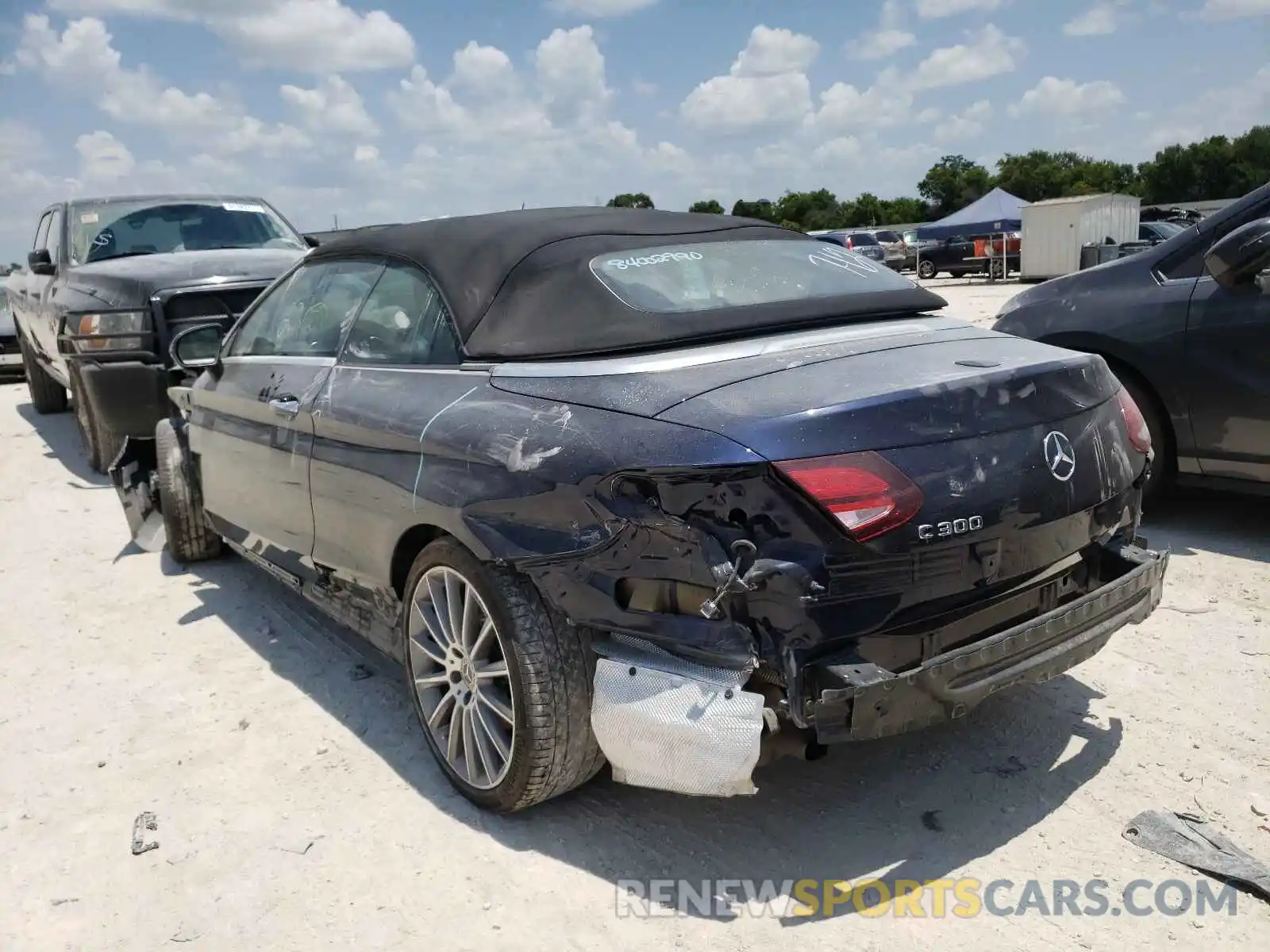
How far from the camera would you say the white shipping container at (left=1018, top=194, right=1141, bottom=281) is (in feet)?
90.7

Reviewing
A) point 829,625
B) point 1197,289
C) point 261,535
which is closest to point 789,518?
point 829,625

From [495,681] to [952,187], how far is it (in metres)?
97.0

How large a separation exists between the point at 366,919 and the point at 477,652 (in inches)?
29.3

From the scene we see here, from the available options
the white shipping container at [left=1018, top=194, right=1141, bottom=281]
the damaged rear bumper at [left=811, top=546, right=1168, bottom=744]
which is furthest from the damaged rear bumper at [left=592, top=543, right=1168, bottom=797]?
the white shipping container at [left=1018, top=194, right=1141, bottom=281]

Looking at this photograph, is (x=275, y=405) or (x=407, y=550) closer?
(x=407, y=550)

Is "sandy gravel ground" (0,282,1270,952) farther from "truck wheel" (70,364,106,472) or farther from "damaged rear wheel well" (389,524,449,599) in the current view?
"truck wheel" (70,364,106,472)

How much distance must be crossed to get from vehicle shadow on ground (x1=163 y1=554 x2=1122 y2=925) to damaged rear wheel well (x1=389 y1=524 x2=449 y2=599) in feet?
1.87

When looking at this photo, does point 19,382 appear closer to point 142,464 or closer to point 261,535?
point 142,464

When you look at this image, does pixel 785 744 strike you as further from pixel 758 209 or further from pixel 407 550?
pixel 758 209

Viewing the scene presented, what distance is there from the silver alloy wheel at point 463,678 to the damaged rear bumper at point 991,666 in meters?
0.94

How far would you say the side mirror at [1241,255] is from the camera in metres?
4.51

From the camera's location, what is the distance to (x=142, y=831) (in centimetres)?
308

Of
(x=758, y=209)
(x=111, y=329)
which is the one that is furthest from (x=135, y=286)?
(x=758, y=209)

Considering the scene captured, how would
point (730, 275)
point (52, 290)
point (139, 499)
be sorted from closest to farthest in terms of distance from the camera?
point (730, 275)
point (139, 499)
point (52, 290)
